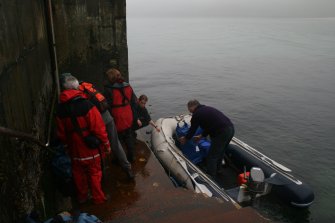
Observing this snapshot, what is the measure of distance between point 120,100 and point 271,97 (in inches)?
671

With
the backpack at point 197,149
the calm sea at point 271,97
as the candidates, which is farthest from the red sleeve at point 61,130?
the calm sea at point 271,97

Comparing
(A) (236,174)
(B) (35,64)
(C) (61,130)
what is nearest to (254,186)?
(A) (236,174)

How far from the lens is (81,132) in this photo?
145 inches

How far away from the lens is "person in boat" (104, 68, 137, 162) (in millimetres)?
4707

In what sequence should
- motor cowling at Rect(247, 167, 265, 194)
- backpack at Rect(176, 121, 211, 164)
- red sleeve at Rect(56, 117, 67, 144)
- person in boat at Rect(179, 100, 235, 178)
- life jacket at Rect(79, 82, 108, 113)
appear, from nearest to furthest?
red sleeve at Rect(56, 117, 67, 144), life jacket at Rect(79, 82, 108, 113), motor cowling at Rect(247, 167, 265, 194), person in boat at Rect(179, 100, 235, 178), backpack at Rect(176, 121, 211, 164)

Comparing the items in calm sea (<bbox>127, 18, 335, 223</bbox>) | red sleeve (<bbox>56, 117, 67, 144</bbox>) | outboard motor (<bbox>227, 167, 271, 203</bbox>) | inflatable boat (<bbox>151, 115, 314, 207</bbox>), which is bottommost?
calm sea (<bbox>127, 18, 335, 223</bbox>)

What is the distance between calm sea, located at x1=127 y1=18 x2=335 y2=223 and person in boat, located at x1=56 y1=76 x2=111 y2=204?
4.24m

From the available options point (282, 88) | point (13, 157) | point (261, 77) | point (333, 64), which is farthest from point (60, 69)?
point (333, 64)

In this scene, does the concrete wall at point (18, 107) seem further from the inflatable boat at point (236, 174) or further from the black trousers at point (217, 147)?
the black trousers at point (217, 147)

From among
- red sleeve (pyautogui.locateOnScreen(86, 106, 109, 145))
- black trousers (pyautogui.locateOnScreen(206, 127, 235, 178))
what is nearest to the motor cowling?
black trousers (pyautogui.locateOnScreen(206, 127, 235, 178))

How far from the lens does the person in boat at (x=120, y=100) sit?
15.4ft

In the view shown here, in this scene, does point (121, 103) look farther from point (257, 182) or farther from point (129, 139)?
point (257, 182)

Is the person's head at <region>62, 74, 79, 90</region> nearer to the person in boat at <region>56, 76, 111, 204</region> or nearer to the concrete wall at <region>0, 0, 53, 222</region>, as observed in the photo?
the person in boat at <region>56, 76, 111, 204</region>

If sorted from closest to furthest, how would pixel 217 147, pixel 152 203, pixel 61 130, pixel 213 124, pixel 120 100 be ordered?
pixel 61 130 → pixel 152 203 → pixel 120 100 → pixel 213 124 → pixel 217 147
